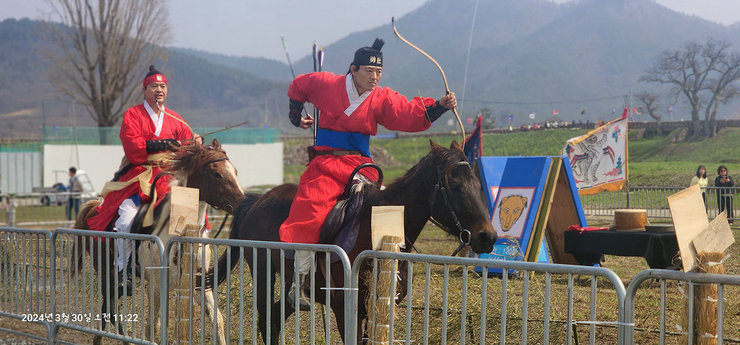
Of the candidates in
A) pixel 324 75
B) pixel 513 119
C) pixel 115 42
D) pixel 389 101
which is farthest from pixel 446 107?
pixel 115 42

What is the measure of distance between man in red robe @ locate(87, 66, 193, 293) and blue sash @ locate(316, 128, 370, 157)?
2002mm

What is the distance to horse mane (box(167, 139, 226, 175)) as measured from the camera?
21.5ft

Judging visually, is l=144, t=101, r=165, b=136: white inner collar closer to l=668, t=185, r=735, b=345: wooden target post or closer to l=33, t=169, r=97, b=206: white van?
l=668, t=185, r=735, b=345: wooden target post

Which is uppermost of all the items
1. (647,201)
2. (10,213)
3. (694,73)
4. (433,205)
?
(694,73)

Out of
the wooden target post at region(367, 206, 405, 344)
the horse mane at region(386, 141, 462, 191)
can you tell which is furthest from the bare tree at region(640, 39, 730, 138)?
the wooden target post at region(367, 206, 405, 344)

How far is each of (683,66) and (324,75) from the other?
15.7m

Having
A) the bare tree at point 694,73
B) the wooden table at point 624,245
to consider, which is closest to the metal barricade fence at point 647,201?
the bare tree at point 694,73

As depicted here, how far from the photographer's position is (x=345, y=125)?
17.8ft

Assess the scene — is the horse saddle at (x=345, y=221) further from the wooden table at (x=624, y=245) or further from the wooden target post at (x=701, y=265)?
the wooden table at (x=624, y=245)

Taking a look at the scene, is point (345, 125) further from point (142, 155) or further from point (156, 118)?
point (156, 118)

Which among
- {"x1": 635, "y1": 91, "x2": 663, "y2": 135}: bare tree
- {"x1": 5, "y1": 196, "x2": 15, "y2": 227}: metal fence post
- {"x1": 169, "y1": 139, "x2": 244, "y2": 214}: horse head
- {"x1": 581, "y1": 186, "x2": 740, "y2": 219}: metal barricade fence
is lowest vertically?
{"x1": 5, "y1": 196, "x2": 15, "y2": 227}: metal fence post

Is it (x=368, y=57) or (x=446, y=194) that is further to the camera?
(x=368, y=57)

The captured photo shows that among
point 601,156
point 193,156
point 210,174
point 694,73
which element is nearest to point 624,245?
point 601,156

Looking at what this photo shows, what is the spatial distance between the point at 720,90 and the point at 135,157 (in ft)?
45.7
